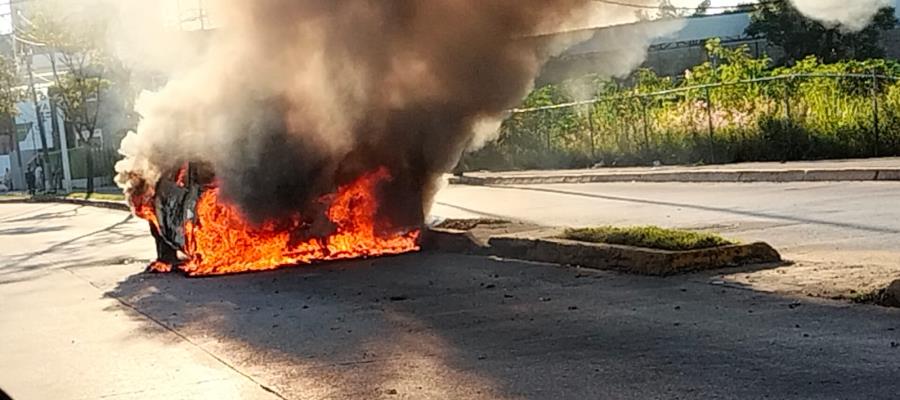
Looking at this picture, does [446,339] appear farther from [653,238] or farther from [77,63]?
[77,63]

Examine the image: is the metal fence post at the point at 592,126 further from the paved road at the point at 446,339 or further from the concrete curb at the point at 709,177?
the paved road at the point at 446,339

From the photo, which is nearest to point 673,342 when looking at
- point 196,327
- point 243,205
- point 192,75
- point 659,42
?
point 196,327

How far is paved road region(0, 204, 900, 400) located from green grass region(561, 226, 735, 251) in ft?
1.58

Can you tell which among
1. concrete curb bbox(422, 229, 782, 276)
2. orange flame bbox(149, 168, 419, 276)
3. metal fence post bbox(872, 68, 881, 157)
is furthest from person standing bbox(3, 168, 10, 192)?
concrete curb bbox(422, 229, 782, 276)

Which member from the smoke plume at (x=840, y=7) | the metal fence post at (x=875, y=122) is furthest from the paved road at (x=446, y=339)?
the metal fence post at (x=875, y=122)

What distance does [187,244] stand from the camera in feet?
43.8

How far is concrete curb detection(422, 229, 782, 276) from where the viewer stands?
995 cm

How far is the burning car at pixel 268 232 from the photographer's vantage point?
43.0 ft

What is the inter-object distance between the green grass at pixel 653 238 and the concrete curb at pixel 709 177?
26.5ft

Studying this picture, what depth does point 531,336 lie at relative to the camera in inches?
308

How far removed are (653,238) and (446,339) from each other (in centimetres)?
312

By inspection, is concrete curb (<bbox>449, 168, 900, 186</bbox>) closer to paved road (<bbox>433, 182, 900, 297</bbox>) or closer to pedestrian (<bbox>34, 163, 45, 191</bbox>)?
paved road (<bbox>433, 182, 900, 297</bbox>)

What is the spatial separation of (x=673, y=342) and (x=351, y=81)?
264 inches

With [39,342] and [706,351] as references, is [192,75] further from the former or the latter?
[706,351]
